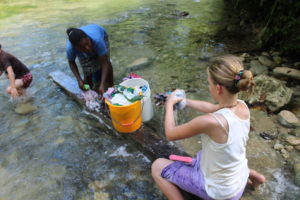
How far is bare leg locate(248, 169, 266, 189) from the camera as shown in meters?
2.33

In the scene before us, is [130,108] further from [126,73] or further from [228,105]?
[126,73]

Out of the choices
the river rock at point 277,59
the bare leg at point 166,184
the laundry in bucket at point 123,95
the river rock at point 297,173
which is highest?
the laundry in bucket at point 123,95

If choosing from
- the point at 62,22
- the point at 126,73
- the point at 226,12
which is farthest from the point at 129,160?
the point at 226,12

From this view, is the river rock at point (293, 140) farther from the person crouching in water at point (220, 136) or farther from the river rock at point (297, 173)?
the person crouching in water at point (220, 136)

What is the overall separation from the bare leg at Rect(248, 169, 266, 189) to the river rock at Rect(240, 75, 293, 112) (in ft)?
5.01

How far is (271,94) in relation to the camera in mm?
3777

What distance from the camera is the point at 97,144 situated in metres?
3.40

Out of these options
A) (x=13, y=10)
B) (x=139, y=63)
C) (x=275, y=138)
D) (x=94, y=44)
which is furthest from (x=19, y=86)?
(x=13, y=10)

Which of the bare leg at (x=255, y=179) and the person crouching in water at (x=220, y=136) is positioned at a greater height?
the person crouching in water at (x=220, y=136)

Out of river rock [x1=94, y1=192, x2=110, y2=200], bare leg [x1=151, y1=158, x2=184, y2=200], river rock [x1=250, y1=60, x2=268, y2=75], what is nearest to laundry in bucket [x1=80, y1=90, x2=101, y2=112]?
river rock [x1=94, y1=192, x2=110, y2=200]

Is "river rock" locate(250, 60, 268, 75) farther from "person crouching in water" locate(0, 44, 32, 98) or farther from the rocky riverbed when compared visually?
"person crouching in water" locate(0, 44, 32, 98)

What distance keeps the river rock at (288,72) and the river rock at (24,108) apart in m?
4.81

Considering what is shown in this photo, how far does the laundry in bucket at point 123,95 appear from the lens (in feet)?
9.72

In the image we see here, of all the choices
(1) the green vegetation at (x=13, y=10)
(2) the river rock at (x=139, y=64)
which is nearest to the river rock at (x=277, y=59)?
(2) the river rock at (x=139, y=64)
